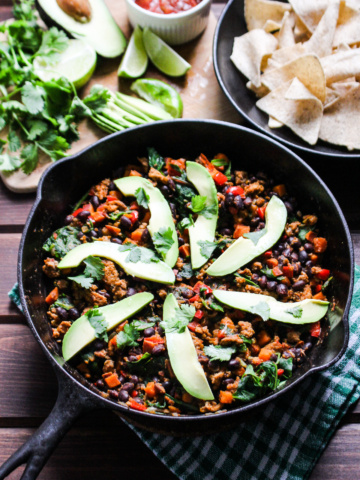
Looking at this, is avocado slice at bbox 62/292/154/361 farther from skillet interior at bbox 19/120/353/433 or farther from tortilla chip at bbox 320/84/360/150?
tortilla chip at bbox 320/84/360/150

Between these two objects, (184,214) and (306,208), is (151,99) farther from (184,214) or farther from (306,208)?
(306,208)

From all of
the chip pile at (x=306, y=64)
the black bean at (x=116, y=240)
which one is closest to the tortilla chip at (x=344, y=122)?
the chip pile at (x=306, y=64)

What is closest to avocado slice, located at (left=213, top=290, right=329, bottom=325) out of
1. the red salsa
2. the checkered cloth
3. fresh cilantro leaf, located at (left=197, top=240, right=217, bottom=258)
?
fresh cilantro leaf, located at (left=197, top=240, right=217, bottom=258)

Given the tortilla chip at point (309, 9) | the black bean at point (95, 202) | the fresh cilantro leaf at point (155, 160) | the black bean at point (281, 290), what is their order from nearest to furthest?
the black bean at point (281, 290) < the black bean at point (95, 202) < the fresh cilantro leaf at point (155, 160) < the tortilla chip at point (309, 9)

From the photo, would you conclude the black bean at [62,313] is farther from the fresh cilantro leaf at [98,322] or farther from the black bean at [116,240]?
the black bean at [116,240]

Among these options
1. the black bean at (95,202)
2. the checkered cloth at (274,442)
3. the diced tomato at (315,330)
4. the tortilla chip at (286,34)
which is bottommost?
the checkered cloth at (274,442)

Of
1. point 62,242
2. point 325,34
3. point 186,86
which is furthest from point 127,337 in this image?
point 325,34
